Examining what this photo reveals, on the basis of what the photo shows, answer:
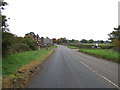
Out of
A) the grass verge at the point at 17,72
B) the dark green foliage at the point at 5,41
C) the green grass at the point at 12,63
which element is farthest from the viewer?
the dark green foliage at the point at 5,41

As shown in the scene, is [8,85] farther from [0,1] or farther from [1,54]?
[0,1]

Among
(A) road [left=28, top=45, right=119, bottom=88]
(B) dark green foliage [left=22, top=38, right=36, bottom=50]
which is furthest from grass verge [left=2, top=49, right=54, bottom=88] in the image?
(B) dark green foliage [left=22, top=38, right=36, bottom=50]

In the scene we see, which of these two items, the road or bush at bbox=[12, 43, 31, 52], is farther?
bush at bbox=[12, 43, 31, 52]

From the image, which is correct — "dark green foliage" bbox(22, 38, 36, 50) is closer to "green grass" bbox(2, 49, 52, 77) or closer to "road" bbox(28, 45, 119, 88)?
"green grass" bbox(2, 49, 52, 77)

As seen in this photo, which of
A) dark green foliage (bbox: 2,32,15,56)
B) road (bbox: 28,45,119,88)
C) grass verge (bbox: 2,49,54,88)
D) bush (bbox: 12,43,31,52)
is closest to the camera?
grass verge (bbox: 2,49,54,88)

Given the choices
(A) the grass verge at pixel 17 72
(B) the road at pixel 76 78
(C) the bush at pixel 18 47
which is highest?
(C) the bush at pixel 18 47

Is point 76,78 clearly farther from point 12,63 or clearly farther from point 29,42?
point 29,42

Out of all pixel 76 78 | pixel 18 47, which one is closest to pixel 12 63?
pixel 76 78

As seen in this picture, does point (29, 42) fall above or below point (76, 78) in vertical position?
above

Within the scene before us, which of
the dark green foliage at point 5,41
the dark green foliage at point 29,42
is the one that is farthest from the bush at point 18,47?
the dark green foliage at point 5,41

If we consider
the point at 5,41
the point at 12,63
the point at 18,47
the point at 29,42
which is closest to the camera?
the point at 12,63

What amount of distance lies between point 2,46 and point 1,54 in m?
0.81

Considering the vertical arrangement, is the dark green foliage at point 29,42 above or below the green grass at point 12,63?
above

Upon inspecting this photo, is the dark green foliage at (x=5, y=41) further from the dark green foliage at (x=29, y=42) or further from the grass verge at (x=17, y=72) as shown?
the dark green foliage at (x=29, y=42)
